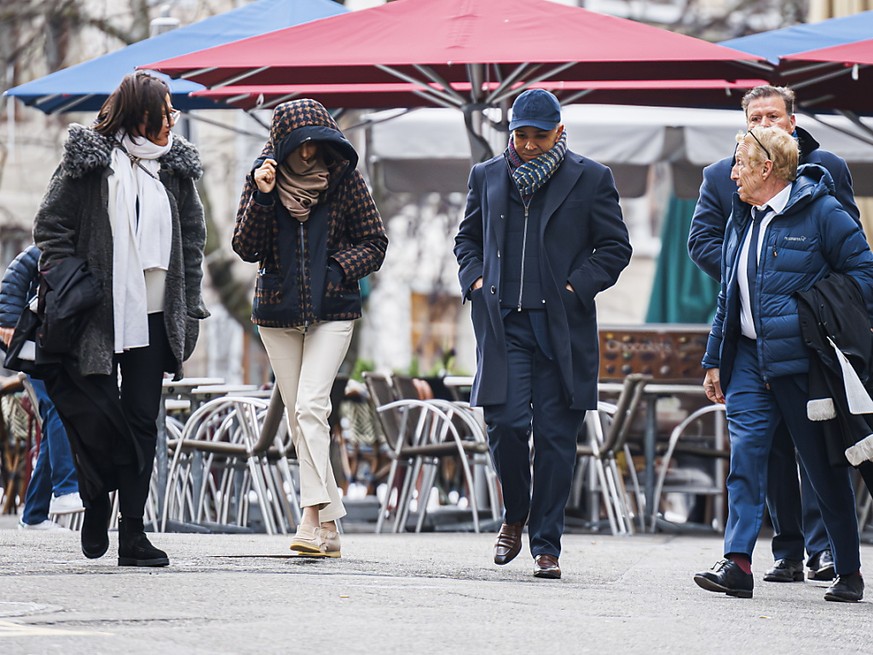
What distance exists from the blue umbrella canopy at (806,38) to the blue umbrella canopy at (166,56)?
320cm

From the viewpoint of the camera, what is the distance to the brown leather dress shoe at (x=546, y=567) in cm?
726

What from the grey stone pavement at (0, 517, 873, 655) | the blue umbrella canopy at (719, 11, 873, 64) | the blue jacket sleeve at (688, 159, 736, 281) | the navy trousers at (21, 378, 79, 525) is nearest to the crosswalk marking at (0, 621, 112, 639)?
the grey stone pavement at (0, 517, 873, 655)

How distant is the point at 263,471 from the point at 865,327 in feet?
14.8

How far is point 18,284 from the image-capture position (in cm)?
980

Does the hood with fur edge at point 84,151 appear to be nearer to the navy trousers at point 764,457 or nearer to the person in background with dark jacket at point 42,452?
the navy trousers at point 764,457

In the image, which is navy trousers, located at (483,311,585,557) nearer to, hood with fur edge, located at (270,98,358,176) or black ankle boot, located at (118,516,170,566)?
hood with fur edge, located at (270,98,358,176)

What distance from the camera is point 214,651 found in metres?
4.90

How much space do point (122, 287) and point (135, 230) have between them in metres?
0.23

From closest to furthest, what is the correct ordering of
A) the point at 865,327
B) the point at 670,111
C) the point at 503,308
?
the point at 865,327 → the point at 503,308 → the point at 670,111

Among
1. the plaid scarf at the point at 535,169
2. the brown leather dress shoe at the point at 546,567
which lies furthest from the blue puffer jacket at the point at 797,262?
the brown leather dress shoe at the point at 546,567

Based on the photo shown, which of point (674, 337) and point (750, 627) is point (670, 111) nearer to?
point (674, 337)

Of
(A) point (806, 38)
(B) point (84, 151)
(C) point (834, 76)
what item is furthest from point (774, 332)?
(A) point (806, 38)

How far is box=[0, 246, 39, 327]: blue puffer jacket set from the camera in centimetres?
967

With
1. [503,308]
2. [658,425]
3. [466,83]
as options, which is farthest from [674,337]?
[503,308]
